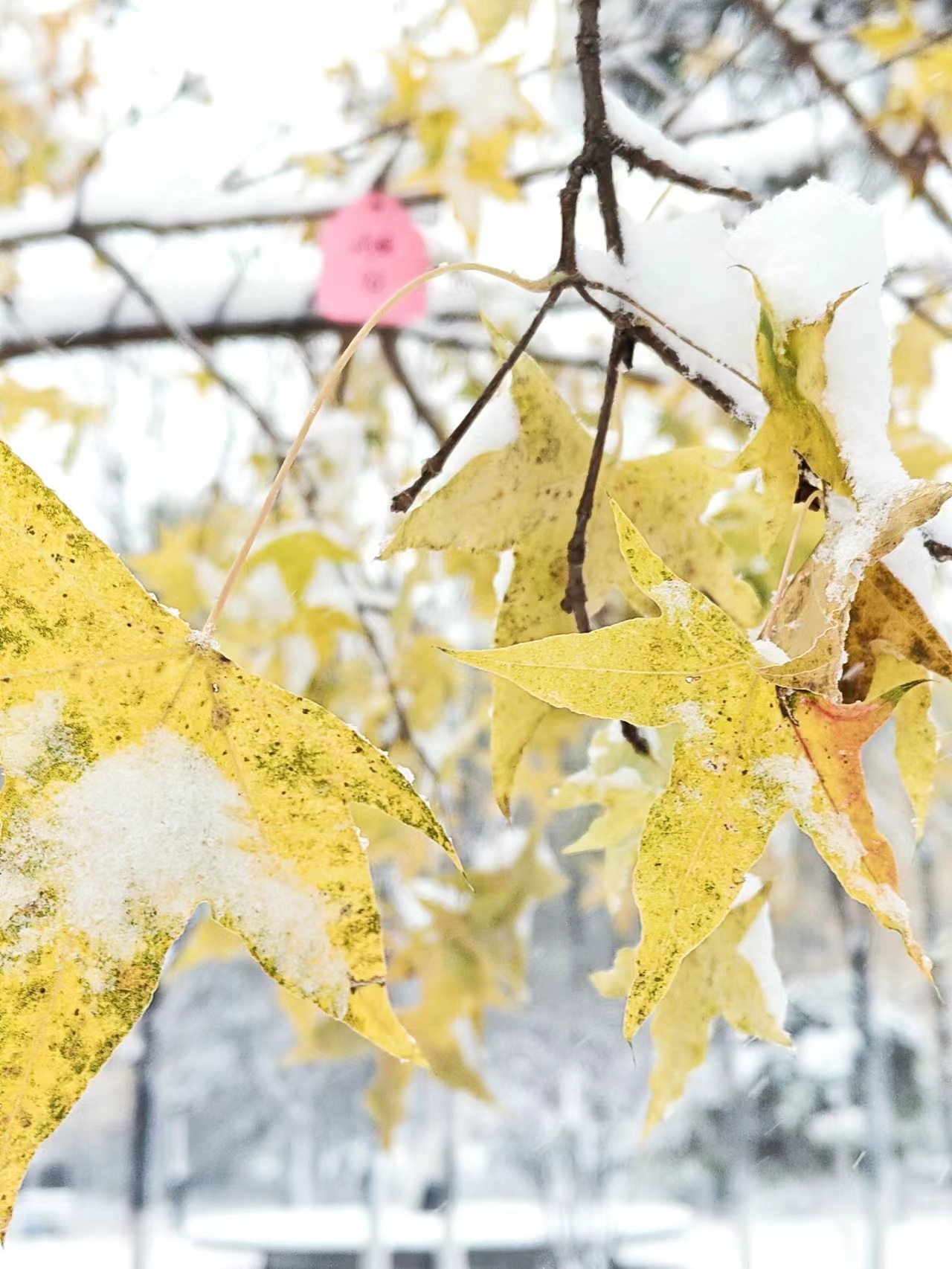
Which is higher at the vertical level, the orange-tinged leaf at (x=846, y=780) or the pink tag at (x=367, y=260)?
the pink tag at (x=367, y=260)

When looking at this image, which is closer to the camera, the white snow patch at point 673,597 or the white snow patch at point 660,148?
the white snow patch at point 673,597

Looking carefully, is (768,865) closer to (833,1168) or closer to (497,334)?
(497,334)

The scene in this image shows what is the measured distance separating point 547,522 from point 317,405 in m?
0.09

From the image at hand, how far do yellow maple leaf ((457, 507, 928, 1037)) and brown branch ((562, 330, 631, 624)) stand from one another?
6 cm

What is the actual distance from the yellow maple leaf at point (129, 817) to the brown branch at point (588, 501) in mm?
86

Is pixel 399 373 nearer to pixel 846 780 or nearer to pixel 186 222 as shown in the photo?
pixel 186 222

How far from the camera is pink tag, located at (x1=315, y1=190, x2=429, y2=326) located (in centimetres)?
80

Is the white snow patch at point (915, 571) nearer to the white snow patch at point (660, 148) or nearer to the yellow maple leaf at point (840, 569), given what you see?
the yellow maple leaf at point (840, 569)

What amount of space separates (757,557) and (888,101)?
818 millimetres

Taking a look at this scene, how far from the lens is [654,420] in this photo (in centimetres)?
122

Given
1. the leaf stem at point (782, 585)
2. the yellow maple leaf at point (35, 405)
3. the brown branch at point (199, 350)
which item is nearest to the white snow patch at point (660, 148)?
the leaf stem at point (782, 585)

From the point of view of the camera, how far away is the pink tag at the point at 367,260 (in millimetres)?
798

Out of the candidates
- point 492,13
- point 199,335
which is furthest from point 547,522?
point 199,335

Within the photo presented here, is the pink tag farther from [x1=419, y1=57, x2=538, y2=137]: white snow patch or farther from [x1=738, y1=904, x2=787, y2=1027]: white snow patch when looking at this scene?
[x1=738, y1=904, x2=787, y2=1027]: white snow patch
